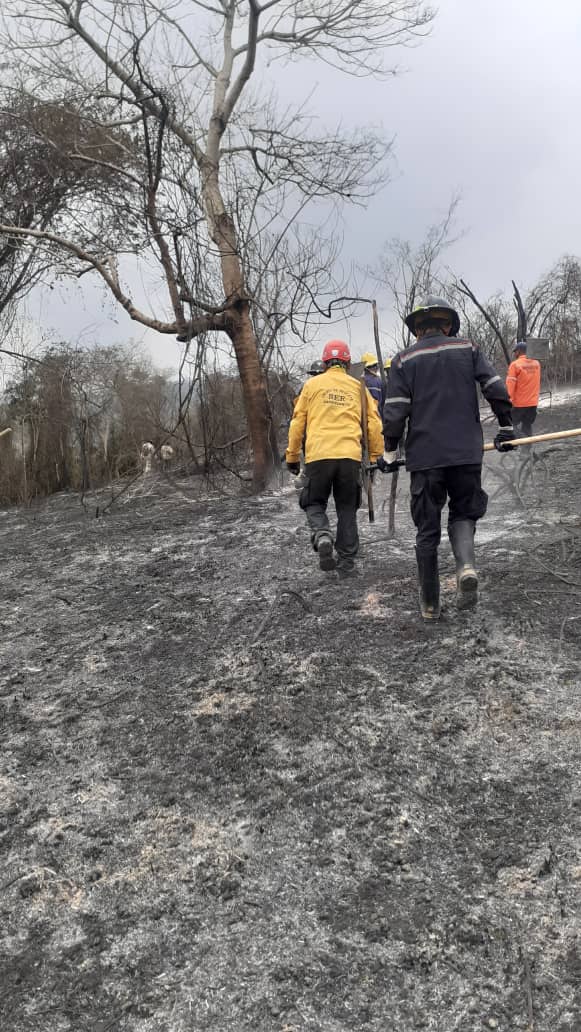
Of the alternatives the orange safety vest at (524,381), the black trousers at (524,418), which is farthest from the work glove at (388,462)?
the black trousers at (524,418)

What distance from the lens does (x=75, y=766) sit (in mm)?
2885

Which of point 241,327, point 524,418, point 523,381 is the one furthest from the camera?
point 524,418

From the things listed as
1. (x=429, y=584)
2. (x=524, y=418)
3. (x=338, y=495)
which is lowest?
(x=429, y=584)

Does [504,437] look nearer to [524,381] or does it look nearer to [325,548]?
[325,548]

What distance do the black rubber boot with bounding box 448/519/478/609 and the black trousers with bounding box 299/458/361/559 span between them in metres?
1.26

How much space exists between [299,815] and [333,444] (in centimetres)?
309

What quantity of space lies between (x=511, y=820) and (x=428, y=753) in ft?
1.62

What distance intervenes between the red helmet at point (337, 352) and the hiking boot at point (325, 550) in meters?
1.39

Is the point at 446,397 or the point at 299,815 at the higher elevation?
the point at 446,397

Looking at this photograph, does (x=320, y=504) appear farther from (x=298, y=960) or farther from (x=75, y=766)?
(x=298, y=960)

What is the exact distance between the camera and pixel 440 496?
4000 mm

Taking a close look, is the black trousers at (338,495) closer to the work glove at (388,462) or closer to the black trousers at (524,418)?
the work glove at (388,462)

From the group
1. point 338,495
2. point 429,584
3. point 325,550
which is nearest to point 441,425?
point 429,584

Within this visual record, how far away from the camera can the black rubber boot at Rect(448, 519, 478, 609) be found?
3.93 meters
